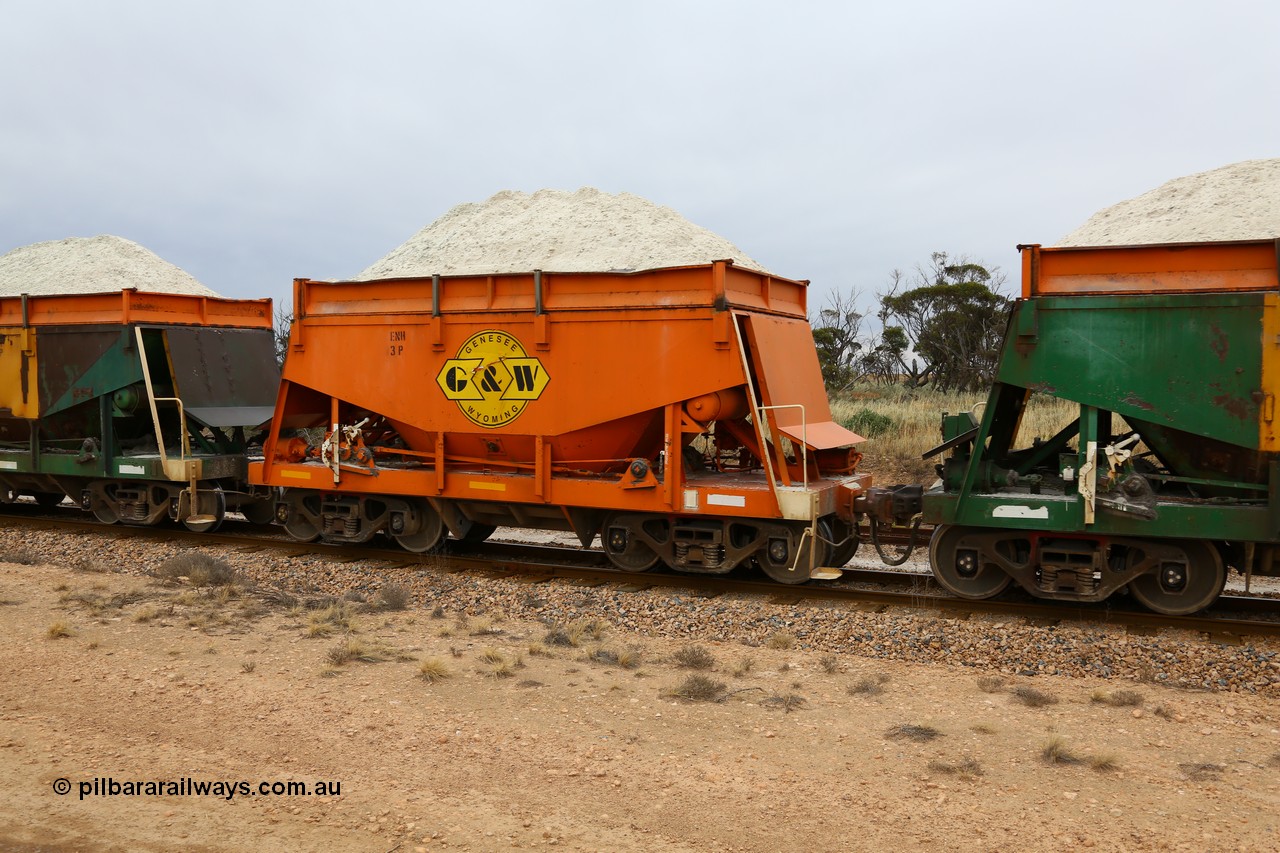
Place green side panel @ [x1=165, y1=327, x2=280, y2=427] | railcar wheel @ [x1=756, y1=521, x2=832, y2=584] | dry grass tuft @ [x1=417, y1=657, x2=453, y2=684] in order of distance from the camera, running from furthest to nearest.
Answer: green side panel @ [x1=165, y1=327, x2=280, y2=427]
railcar wheel @ [x1=756, y1=521, x2=832, y2=584]
dry grass tuft @ [x1=417, y1=657, x2=453, y2=684]

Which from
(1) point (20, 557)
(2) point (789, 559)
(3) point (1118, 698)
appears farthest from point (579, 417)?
(1) point (20, 557)

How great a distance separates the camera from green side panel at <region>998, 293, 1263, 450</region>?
24.8ft

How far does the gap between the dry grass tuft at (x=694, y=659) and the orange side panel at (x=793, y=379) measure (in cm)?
248

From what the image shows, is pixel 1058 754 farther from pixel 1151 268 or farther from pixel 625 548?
pixel 625 548

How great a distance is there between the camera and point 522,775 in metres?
4.98

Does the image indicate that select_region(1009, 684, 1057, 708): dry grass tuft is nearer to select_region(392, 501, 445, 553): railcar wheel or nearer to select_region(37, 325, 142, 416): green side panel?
select_region(392, 501, 445, 553): railcar wheel

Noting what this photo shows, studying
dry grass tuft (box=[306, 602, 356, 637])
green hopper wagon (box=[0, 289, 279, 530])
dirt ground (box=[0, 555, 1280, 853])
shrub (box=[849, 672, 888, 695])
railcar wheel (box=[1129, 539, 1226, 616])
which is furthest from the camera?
green hopper wagon (box=[0, 289, 279, 530])

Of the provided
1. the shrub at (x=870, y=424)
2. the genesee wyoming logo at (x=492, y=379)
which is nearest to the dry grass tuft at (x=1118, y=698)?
the genesee wyoming logo at (x=492, y=379)

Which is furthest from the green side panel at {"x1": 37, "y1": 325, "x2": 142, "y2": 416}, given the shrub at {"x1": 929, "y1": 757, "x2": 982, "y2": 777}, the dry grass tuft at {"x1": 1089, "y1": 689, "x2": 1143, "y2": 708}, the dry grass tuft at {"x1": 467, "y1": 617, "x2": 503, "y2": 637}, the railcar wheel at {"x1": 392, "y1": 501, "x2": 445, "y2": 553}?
the dry grass tuft at {"x1": 1089, "y1": 689, "x2": 1143, "y2": 708}

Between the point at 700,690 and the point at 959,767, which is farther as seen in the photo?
the point at 700,690

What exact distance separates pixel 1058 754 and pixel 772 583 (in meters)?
4.51

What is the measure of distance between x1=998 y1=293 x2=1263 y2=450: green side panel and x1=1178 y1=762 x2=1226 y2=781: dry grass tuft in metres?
3.40

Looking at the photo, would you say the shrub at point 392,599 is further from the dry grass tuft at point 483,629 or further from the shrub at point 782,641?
the shrub at point 782,641

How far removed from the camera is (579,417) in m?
9.83
